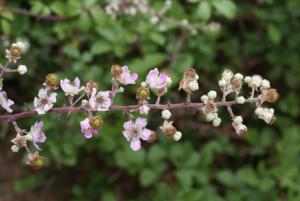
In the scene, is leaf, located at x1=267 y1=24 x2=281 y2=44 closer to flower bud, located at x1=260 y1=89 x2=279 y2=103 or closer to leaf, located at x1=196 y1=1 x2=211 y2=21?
leaf, located at x1=196 y1=1 x2=211 y2=21

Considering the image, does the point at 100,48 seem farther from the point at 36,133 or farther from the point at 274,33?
the point at 36,133

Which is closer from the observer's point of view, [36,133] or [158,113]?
[36,133]

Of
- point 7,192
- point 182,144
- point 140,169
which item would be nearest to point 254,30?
point 182,144

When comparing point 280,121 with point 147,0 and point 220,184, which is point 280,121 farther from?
point 147,0

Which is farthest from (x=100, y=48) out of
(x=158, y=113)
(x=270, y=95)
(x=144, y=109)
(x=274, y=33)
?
(x=270, y=95)

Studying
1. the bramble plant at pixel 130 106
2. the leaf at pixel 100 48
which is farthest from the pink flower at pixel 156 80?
the leaf at pixel 100 48
